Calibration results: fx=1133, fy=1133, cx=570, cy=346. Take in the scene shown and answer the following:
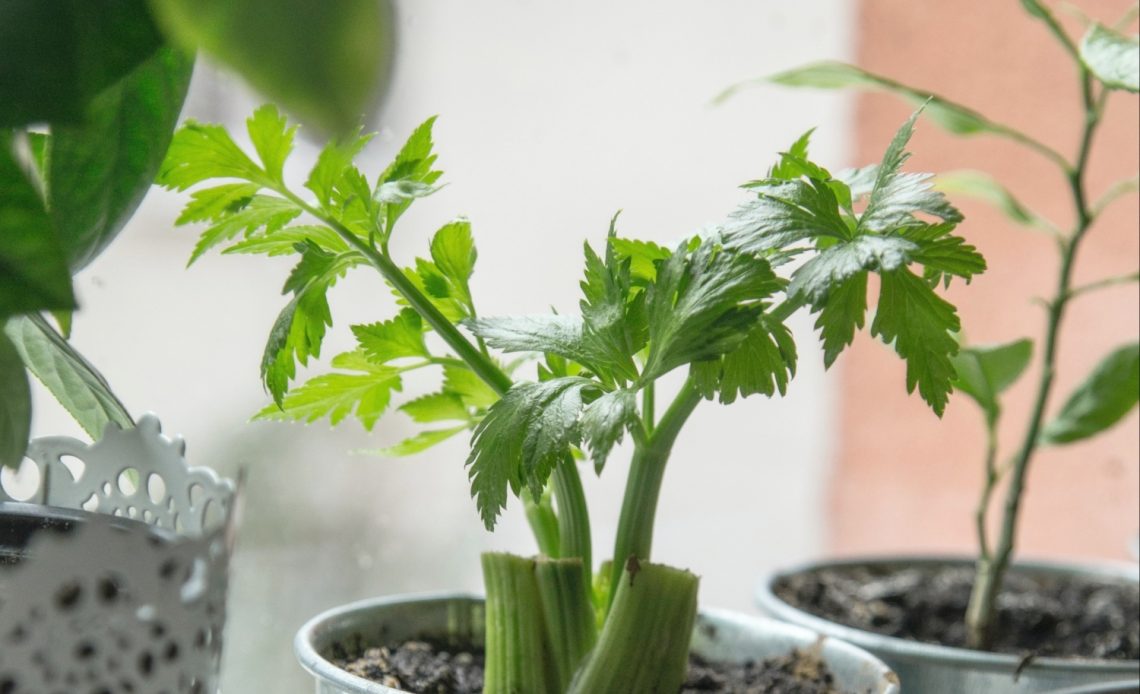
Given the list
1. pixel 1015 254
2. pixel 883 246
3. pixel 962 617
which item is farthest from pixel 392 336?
pixel 1015 254

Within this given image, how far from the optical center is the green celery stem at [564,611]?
559mm

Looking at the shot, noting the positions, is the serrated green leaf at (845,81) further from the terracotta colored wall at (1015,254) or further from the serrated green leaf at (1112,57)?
the terracotta colored wall at (1015,254)

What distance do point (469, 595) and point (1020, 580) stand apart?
0.64 meters

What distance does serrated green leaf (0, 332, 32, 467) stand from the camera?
0.41 metres

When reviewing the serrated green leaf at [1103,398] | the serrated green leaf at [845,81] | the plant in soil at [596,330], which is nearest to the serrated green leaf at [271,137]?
the plant in soil at [596,330]

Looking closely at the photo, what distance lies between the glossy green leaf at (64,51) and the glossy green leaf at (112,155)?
77 mm

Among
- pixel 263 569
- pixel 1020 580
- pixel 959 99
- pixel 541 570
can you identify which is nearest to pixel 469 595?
pixel 541 570

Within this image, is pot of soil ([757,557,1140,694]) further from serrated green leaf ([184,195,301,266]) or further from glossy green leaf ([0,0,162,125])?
glossy green leaf ([0,0,162,125])

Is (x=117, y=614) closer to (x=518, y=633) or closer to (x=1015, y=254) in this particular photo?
(x=518, y=633)

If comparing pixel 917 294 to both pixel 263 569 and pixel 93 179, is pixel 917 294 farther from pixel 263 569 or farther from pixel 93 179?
pixel 263 569

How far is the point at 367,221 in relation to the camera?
57cm

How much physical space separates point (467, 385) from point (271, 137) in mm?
173

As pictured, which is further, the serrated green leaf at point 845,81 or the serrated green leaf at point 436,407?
the serrated green leaf at point 845,81

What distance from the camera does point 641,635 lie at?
54 centimetres
